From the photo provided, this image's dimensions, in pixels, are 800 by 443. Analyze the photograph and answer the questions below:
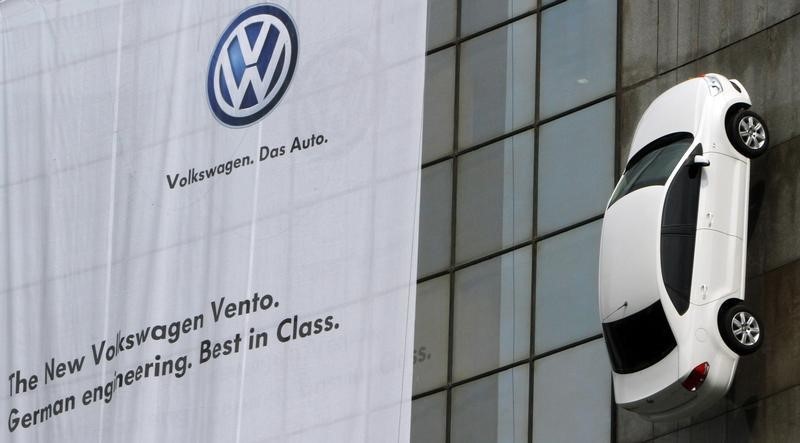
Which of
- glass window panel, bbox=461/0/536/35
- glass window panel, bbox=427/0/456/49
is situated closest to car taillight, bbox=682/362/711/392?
glass window panel, bbox=461/0/536/35

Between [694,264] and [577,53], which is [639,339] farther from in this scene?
[577,53]

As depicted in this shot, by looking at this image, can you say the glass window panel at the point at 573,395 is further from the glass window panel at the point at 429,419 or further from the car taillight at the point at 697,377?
the car taillight at the point at 697,377

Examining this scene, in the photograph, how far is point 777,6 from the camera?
20.0m

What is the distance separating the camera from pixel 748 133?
19.1 m

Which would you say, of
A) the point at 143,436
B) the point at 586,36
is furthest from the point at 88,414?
the point at 586,36

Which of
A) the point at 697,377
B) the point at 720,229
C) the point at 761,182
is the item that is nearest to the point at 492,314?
the point at 761,182

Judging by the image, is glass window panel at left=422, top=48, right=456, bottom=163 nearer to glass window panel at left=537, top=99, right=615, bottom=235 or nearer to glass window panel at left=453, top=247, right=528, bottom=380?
glass window panel at left=537, top=99, right=615, bottom=235

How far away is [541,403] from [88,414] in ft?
16.6

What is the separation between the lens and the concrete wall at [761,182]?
1877 cm

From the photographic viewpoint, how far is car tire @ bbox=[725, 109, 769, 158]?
62.4 feet

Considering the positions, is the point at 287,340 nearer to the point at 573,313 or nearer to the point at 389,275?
the point at 389,275

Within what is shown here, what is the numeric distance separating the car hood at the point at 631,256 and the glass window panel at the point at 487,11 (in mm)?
4776

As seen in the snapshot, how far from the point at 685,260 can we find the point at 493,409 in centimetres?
412

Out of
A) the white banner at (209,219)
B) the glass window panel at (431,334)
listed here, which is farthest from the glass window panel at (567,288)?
the white banner at (209,219)
